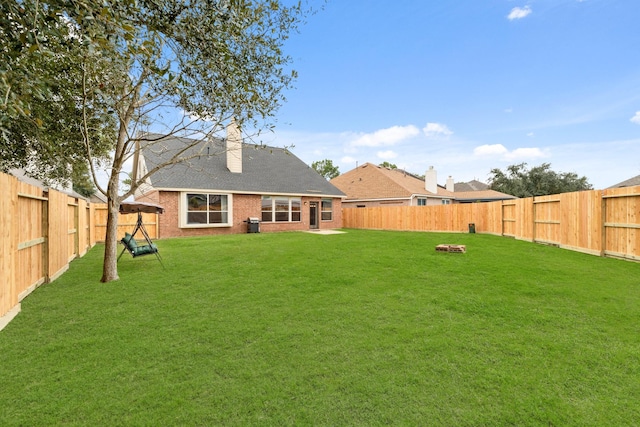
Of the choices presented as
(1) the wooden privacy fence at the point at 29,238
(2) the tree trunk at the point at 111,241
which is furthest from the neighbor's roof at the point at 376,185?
(1) the wooden privacy fence at the point at 29,238

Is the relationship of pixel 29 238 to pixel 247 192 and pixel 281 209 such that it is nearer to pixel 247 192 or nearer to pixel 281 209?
pixel 247 192

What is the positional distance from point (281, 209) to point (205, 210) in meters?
5.02

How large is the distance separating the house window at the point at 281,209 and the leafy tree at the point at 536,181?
32.1 metres

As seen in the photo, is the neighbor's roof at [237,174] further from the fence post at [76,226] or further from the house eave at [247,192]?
the fence post at [76,226]

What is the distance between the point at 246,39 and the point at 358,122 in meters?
19.6

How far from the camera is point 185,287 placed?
5945 mm

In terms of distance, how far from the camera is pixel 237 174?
19.1m

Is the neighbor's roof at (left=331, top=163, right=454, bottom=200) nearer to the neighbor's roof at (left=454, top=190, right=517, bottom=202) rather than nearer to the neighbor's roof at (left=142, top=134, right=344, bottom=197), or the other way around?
the neighbor's roof at (left=454, top=190, right=517, bottom=202)

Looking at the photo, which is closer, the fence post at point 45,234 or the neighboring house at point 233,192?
the fence post at point 45,234

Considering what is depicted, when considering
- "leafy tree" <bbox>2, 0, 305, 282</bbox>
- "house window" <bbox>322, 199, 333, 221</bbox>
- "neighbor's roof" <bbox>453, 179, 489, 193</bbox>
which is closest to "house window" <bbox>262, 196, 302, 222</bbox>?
"house window" <bbox>322, 199, 333, 221</bbox>

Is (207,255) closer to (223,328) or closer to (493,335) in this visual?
(223,328)

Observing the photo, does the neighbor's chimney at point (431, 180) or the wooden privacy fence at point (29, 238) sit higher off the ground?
the neighbor's chimney at point (431, 180)

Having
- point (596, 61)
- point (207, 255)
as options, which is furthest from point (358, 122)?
point (207, 255)

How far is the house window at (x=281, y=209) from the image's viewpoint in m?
19.1
